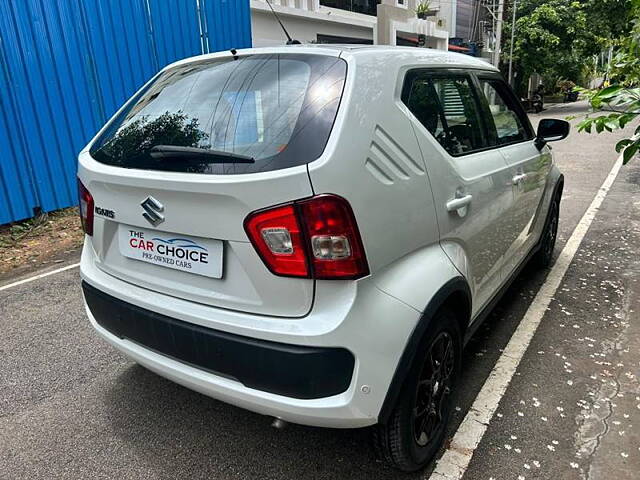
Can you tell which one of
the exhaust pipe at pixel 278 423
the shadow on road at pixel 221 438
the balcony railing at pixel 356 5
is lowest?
the shadow on road at pixel 221 438

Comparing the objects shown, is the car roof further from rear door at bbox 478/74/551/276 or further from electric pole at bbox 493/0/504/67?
electric pole at bbox 493/0/504/67

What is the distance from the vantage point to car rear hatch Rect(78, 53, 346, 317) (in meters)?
1.75

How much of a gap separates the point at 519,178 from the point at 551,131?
82cm

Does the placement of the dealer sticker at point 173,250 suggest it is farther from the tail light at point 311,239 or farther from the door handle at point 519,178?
the door handle at point 519,178

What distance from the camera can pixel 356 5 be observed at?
1827 centimetres

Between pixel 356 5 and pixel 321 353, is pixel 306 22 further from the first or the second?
pixel 321 353

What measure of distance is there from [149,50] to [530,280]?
6.10m

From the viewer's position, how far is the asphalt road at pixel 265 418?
2246 mm

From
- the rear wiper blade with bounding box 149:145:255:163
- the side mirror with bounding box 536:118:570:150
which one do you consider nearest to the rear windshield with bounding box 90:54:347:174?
the rear wiper blade with bounding box 149:145:255:163

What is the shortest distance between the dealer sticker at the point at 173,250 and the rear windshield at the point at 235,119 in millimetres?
272

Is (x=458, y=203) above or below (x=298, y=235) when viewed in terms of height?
below

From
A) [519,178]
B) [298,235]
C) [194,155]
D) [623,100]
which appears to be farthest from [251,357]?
[623,100]

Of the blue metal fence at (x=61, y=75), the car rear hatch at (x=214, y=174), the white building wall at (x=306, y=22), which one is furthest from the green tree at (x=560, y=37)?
the car rear hatch at (x=214, y=174)

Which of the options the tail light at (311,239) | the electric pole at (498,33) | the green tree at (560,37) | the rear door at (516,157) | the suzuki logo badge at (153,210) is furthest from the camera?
the electric pole at (498,33)
